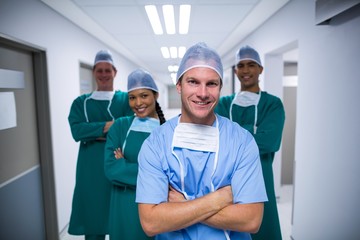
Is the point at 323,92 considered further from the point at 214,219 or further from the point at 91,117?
the point at 91,117

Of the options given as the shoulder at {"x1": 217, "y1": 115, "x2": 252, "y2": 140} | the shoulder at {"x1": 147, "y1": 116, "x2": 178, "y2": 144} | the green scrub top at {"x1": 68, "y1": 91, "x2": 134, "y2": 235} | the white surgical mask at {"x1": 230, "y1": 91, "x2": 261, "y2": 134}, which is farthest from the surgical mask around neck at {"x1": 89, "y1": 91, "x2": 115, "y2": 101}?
the shoulder at {"x1": 217, "y1": 115, "x2": 252, "y2": 140}

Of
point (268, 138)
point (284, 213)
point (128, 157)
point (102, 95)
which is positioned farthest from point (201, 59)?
point (284, 213)

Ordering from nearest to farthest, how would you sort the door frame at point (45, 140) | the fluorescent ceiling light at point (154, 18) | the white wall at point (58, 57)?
the white wall at point (58, 57), the door frame at point (45, 140), the fluorescent ceiling light at point (154, 18)

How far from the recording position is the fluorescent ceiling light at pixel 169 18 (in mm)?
2598

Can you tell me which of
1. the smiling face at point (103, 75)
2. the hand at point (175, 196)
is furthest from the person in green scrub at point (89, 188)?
the hand at point (175, 196)

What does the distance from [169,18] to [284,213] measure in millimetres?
2940

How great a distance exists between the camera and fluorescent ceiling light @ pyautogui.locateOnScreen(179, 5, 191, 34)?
2611mm

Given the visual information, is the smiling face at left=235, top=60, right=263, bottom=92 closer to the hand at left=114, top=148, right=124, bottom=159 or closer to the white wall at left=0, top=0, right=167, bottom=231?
the hand at left=114, top=148, right=124, bottom=159

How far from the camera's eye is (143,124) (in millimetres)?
1562

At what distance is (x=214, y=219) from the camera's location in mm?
929

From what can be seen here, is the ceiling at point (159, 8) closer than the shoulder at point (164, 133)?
No

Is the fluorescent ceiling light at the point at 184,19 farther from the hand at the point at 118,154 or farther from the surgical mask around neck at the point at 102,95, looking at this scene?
the hand at the point at 118,154

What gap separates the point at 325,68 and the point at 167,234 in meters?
1.80

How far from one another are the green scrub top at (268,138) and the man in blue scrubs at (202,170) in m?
0.70
